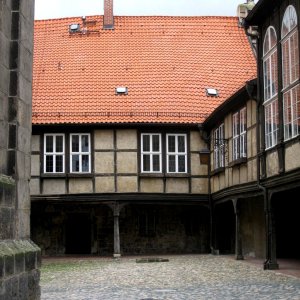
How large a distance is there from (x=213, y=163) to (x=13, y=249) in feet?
55.7

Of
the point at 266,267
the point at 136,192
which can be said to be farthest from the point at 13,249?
the point at 136,192

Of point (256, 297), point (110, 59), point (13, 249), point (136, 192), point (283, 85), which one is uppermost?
Result: point (110, 59)

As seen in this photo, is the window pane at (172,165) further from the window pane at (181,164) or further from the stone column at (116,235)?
the stone column at (116,235)

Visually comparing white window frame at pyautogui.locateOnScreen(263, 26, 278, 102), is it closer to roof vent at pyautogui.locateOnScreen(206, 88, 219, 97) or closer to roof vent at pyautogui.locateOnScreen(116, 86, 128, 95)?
roof vent at pyautogui.locateOnScreen(206, 88, 219, 97)

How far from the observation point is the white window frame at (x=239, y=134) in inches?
739

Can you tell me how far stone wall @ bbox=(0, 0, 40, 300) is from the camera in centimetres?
678

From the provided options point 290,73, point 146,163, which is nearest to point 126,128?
point 146,163

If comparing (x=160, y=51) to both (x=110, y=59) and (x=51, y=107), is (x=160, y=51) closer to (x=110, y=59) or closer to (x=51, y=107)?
(x=110, y=59)

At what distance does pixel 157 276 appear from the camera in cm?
1539

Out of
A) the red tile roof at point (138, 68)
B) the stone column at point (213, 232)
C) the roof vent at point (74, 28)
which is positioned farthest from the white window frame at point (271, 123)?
the roof vent at point (74, 28)

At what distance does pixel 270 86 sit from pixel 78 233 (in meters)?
12.2

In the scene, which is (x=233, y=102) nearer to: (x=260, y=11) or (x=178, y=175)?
(x=260, y=11)

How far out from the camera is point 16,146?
7.12 m

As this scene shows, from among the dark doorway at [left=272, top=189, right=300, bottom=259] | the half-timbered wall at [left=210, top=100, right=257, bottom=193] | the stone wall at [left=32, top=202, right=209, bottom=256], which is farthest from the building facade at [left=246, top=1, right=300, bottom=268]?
the stone wall at [left=32, top=202, right=209, bottom=256]
